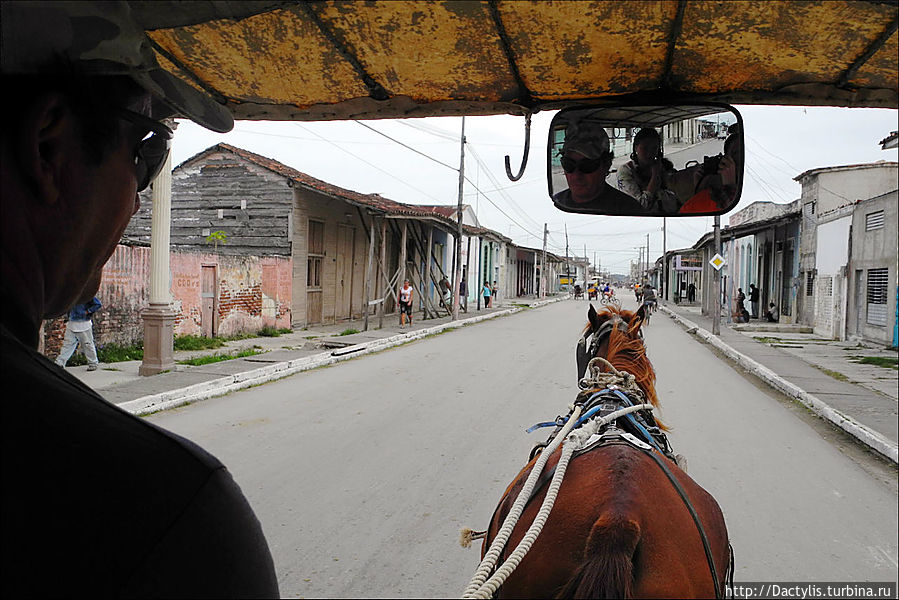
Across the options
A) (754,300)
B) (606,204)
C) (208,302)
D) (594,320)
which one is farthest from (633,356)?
(754,300)

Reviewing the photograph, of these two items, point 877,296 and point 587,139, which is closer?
point 587,139

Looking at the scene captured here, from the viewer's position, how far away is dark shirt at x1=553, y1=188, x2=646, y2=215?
314 centimetres

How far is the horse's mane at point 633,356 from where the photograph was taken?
374 centimetres

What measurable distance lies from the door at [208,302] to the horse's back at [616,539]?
14463mm

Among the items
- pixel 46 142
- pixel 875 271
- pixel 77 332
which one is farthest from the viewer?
pixel 875 271

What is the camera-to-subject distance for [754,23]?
2150 millimetres

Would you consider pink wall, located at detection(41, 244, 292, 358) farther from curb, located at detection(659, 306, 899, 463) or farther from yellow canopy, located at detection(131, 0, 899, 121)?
curb, located at detection(659, 306, 899, 463)

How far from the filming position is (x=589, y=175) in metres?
3.15

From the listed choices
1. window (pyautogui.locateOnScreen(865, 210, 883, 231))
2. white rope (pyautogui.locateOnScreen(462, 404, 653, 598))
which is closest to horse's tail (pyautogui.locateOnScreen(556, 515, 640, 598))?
white rope (pyautogui.locateOnScreen(462, 404, 653, 598))

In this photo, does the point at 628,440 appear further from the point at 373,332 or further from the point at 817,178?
the point at 817,178

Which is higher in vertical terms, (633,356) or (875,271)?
(875,271)

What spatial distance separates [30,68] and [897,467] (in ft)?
27.1

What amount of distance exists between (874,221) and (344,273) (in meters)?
16.3

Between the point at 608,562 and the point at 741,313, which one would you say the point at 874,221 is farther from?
the point at 608,562
